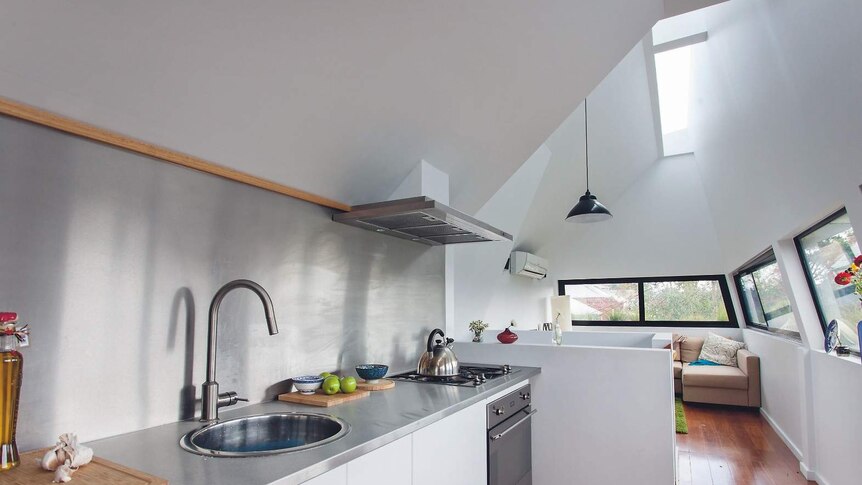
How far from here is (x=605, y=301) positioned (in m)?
8.17

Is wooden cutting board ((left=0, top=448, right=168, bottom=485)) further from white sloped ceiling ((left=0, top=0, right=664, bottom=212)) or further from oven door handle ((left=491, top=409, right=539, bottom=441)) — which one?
oven door handle ((left=491, top=409, right=539, bottom=441))

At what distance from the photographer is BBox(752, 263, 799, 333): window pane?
4652 mm

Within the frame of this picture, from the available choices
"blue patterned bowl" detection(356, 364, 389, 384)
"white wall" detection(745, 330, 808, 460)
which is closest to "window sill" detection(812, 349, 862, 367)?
"white wall" detection(745, 330, 808, 460)

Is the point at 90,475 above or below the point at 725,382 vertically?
above

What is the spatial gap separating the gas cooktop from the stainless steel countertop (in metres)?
0.26

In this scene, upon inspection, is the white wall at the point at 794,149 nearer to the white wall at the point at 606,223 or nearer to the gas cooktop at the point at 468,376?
the white wall at the point at 606,223

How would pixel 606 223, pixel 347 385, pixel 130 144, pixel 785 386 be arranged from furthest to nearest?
pixel 606 223 < pixel 785 386 < pixel 347 385 < pixel 130 144

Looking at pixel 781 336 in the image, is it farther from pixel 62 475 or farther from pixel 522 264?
pixel 62 475

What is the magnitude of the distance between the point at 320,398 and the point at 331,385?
0.09 metres

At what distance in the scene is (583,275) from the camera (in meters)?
8.11

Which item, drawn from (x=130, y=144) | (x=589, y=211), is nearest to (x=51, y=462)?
(x=130, y=144)


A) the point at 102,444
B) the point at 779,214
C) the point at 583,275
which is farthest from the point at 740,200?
the point at 102,444

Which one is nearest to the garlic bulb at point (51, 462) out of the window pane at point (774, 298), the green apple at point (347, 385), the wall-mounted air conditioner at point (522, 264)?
the green apple at point (347, 385)

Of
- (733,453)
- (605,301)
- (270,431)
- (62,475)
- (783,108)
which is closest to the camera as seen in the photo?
(62,475)
